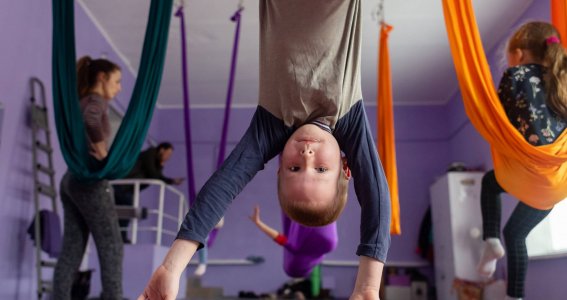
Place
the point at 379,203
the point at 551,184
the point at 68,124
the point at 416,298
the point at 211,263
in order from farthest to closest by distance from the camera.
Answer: the point at 211,263 < the point at 416,298 < the point at 68,124 < the point at 551,184 < the point at 379,203

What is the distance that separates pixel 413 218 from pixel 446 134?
1053 millimetres

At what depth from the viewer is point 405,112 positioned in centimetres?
609

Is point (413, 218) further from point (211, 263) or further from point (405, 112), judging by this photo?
point (211, 263)

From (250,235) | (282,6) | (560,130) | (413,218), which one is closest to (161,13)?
(282,6)

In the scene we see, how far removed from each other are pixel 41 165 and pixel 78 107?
3.68 feet

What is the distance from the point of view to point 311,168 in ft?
4.66

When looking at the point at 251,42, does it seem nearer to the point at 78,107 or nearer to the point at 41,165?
the point at 41,165

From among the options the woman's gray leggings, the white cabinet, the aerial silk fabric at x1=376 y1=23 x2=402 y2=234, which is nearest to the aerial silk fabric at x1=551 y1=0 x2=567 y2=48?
the aerial silk fabric at x1=376 y1=23 x2=402 y2=234

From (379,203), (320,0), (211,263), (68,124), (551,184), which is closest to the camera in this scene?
(379,203)

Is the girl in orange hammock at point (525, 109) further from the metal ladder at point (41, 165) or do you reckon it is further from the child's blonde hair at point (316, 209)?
the metal ladder at point (41, 165)

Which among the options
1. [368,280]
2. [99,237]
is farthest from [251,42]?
[368,280]

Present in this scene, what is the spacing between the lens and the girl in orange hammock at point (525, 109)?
78.9 inches

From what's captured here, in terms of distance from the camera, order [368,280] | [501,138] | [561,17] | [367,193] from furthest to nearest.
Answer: [561,17], [501,138], [367,193], [368,280]

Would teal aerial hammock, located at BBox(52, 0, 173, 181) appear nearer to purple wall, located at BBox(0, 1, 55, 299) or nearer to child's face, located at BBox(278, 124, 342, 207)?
purple wall, located at BBox(0, 1, 55, 299)
